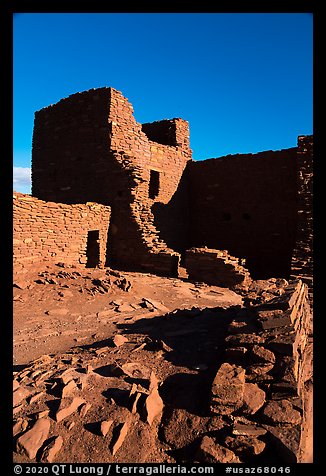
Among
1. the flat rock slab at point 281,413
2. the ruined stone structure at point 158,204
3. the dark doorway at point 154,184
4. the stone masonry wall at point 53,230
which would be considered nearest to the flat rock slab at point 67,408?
the flat rock slab at point 281,413

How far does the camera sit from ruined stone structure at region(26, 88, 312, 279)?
12.6 m

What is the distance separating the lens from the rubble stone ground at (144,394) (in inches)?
→ 112

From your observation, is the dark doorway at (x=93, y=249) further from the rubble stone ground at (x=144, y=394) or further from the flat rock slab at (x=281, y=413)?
the flat rock slab at (x=281, y=413)

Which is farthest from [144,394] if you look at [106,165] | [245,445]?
[106,165]

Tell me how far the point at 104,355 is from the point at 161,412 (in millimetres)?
1595

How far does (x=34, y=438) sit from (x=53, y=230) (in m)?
8.00

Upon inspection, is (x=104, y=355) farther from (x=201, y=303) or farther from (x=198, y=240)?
(x=198, y=240)

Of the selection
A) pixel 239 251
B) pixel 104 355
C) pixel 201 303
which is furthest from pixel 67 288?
pixel 239 251

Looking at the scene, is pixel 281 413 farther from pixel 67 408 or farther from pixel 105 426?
pixel 67 408

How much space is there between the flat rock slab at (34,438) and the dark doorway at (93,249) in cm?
919

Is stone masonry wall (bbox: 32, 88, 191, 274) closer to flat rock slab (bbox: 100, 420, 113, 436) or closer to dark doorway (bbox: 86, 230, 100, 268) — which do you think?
dark doorway (bbox: 86, 230, 100, 268)

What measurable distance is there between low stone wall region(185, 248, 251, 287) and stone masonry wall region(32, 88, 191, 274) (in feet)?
2.52

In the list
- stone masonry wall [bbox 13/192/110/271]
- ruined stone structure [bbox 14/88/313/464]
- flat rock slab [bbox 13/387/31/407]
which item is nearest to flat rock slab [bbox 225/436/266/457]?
flat rock slab [bbox 13/387/31/407]
